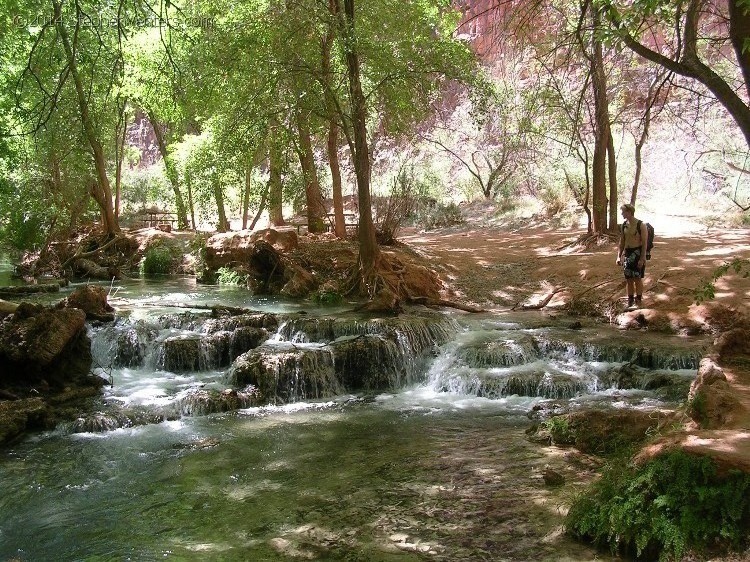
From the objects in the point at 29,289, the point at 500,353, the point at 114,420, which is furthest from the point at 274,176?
the point at 114,420

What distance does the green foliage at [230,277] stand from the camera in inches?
699

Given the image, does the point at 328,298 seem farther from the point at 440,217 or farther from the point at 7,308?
the point at 440,217

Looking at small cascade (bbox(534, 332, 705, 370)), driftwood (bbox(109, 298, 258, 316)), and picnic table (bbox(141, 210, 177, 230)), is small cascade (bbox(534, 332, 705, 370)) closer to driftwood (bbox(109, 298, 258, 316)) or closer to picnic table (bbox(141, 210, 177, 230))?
driftwood (bbox(109, 298, 258, 316))

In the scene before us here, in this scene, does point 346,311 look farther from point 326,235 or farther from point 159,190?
point 159,190

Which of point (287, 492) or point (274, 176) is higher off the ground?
point (274, 176)

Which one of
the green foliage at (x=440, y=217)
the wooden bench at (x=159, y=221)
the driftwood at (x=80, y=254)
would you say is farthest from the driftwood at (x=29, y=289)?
the green foliage at (x=440, y=217)

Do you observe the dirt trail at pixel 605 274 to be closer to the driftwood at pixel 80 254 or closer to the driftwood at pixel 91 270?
the driftwood at pixel 91 270

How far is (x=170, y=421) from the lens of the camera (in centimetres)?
852

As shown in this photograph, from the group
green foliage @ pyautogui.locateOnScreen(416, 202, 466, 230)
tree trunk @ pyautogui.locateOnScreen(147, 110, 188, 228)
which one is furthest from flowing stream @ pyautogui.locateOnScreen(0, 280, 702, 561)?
green foliage @ pyautogui.locateOnScreen(416, 202, 466, 230)

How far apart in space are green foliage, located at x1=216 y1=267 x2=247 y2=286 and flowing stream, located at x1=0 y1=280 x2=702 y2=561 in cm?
468

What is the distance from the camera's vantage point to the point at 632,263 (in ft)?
37.5

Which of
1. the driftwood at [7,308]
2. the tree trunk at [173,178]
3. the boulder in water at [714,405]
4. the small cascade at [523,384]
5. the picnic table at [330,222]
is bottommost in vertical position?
the small cascade at [523,384]

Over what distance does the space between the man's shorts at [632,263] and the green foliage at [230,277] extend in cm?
972

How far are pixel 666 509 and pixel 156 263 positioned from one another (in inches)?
768
